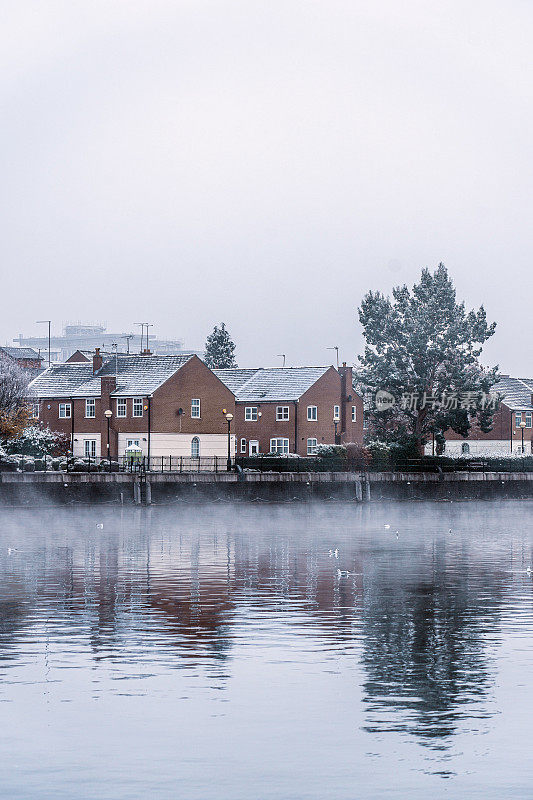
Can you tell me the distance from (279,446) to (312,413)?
14.0ft

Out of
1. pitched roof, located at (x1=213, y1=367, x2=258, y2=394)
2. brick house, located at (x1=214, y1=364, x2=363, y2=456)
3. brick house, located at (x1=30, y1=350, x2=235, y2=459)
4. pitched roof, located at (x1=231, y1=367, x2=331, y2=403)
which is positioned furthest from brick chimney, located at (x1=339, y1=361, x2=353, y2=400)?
brick house, located at (x1=30, y1=350, x2=235, y2=459)

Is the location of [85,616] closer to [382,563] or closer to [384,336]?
[382,563]

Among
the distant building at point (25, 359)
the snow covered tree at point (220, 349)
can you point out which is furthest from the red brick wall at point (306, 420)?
the snow covered tree at point (220, 349)

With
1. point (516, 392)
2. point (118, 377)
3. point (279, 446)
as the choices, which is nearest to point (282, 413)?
point (279, 446)

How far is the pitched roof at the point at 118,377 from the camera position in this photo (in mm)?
111500

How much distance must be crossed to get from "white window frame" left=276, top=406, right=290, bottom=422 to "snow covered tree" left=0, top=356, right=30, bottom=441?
74.2 ft

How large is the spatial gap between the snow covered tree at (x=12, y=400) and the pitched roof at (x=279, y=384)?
20.3m

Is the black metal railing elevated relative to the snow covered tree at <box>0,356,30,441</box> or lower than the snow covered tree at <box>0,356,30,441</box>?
lower

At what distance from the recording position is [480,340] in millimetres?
120125

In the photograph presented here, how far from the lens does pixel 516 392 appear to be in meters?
146

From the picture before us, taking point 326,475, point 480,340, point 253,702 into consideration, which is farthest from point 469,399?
point 253,702

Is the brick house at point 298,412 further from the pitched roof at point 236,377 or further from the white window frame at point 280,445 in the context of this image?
the pitched roof at point 236,377

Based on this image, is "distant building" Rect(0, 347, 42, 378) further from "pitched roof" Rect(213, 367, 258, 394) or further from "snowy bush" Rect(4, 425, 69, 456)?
"snowy bush" Rect(4, 425, 69, 456)

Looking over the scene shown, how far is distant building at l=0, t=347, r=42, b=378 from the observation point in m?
143
